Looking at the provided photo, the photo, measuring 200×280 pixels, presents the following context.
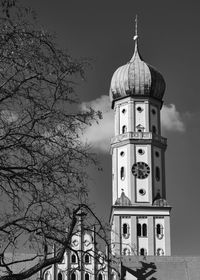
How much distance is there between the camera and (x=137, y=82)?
6812 cm

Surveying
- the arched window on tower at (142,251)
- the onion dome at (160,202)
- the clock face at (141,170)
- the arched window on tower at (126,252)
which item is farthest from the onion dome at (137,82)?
the arched window on tower at (126,252)

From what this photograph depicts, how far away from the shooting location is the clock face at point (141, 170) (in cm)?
6325

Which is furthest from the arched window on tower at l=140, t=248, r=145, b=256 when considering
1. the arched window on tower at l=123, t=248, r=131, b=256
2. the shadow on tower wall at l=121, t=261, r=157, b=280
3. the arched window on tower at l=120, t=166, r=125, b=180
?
the arched window on tower at l=120, t=166, r=125, b=180

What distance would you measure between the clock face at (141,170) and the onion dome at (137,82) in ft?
23.9

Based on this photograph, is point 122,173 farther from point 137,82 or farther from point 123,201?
point 137,82

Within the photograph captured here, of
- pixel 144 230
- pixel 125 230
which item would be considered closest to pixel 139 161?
pixel 144 230

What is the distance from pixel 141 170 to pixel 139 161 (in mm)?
912

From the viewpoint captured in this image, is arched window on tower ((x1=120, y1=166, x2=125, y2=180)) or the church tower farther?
arched window on tower ((x1=120, y1=166, x2=125, y2=180))

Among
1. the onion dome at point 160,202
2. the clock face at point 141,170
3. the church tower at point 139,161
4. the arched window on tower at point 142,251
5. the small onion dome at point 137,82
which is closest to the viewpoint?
the arched window on tower at point 142,251

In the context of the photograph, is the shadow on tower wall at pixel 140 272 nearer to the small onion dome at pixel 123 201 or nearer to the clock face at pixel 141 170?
the small onion dome at pixel 123 201

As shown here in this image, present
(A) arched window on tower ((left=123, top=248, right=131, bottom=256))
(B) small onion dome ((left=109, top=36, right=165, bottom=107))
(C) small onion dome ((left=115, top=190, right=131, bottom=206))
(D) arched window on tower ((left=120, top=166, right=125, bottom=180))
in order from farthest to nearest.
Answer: (B) small onion dome ((left=109, top=36, right=165, bottom=107)) → (D) arched window on tower ((left=120, top=166, right=125, bottom=180)) → (C) small onion dome ((left=115, top=190, right=131, bottom=206)) → (A) arched window on tower ((left=123, top=248, right=131, bottom=256))

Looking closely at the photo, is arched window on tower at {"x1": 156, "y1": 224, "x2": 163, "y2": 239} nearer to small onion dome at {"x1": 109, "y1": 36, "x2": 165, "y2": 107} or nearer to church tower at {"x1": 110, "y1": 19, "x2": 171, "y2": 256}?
church tower at {"x1": 110, "y1": 19, "x2": 171, "y2": 256}

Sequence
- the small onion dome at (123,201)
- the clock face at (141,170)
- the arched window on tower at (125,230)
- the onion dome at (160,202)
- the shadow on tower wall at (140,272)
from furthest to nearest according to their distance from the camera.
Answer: the clock face at (141,170), the onion dome at (160,202), the small onion dome at (123,201), the arched window on tower at (125,230), the shadow on tower wall at (140,272)

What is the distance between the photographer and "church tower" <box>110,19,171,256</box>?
60.7 m
